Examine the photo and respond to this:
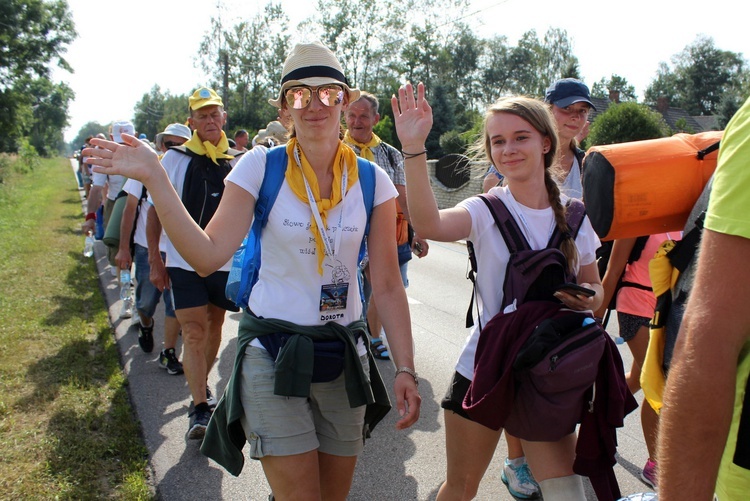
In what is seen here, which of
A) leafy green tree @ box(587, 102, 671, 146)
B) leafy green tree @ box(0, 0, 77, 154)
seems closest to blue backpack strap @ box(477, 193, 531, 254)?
leafy green tree @ box(587, 102, 671, 146)

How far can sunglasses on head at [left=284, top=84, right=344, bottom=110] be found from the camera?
2432 mm

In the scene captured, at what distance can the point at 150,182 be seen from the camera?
6.53 feet

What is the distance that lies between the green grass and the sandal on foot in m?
2.17

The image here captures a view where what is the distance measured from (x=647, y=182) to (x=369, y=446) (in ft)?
9.65

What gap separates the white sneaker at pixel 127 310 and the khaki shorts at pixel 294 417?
535 centimetres

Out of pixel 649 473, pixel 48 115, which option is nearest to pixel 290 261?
pixel 649 473

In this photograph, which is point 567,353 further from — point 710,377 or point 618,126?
point 618,126

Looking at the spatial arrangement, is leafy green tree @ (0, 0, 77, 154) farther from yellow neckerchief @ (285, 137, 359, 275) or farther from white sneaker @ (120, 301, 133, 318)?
yellow neckerchief @ (285, 137, 359, 275)

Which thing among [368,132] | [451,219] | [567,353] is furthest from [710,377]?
[368,132]

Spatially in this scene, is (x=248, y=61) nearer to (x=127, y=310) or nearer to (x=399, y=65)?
(x=399, y=65)

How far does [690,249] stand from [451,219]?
104 cm

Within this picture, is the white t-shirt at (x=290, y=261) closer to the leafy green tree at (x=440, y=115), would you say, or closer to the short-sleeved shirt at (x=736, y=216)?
the short-sleeved shirt at (x=736, y=216)

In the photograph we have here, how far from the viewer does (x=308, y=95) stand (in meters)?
2.43

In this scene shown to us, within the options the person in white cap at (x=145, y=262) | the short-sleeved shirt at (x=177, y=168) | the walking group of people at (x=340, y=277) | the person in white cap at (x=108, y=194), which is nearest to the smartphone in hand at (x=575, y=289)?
the walking group of people at (x=340, y=277)
